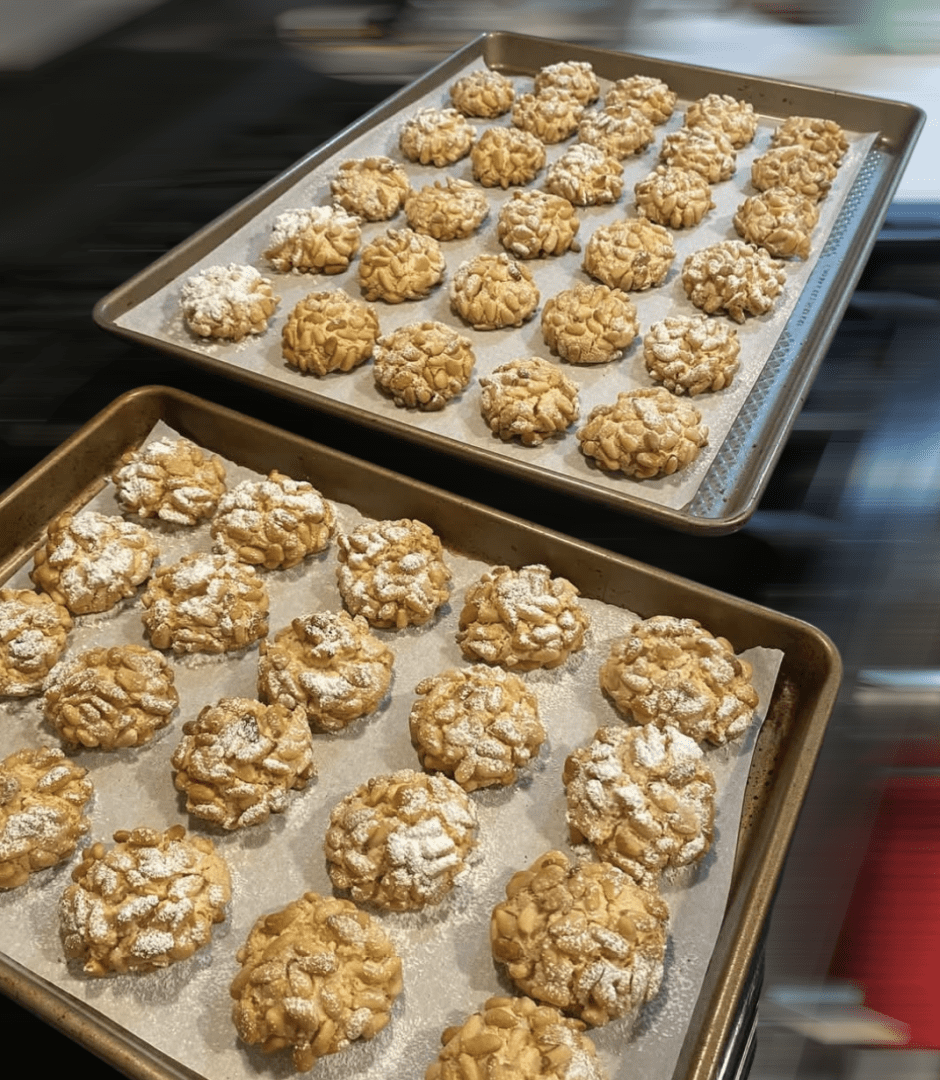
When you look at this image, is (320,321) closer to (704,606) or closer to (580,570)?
(580,570)

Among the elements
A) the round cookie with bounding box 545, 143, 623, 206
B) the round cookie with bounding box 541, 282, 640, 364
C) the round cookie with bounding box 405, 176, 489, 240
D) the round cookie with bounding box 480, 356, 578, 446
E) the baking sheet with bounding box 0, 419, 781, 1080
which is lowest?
the baking sheet with bounding box 0, 419, 781, 1080

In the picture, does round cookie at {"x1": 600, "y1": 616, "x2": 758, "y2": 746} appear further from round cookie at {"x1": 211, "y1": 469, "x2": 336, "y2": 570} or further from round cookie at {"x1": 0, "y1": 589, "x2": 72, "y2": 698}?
round cookie at {"x1": 0, "y1": 589, "x2": 72, "y2": 698}

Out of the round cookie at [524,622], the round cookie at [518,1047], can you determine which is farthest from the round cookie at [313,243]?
the round cookie at [518,1047]

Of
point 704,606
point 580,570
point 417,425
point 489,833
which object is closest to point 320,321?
point 417,425

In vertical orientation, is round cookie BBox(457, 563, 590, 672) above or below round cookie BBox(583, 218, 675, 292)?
below

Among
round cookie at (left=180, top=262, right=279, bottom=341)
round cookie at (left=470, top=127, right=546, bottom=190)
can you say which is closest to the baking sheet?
round cookie at (left=180, top=262, right=279, bottom=341)

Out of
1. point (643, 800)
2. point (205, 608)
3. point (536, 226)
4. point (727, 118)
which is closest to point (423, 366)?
point (536, 226)

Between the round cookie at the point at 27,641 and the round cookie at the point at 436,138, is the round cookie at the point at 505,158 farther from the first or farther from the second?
the round cookie at the point at 27,641
